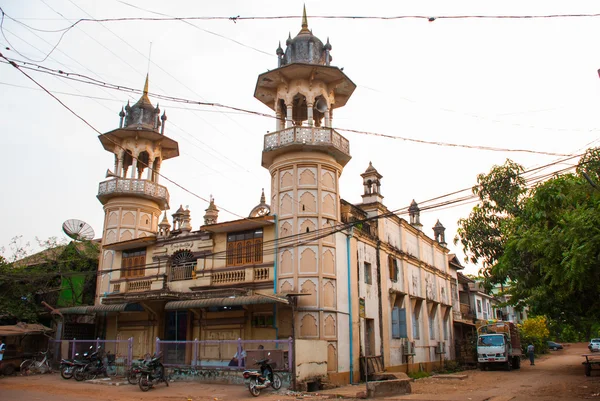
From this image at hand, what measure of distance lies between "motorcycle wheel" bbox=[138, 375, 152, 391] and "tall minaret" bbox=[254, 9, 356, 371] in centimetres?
588

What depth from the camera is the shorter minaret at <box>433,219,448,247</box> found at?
122 ft

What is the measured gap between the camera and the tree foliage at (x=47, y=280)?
88.9 feet

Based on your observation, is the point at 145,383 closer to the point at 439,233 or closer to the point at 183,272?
the point at 183,272

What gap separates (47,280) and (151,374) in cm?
1485

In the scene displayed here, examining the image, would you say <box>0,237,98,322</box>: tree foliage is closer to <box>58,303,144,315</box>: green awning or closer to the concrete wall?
<box>58,303,144,315</box>: green awning

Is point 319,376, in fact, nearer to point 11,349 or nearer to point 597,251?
point 597,251

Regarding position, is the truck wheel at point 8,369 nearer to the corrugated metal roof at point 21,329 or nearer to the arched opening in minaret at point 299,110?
the corrugated metal roof at point 21,329

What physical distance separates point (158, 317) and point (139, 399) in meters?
9.86

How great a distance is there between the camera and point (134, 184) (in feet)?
93.6

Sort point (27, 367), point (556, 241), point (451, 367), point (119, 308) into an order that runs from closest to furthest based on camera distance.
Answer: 1. point (556, 241)
2. point (27, 367)
3. point (119, 308)
4. point (451, 367)

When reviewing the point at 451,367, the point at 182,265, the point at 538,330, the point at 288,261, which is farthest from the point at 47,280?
the point at 538,330

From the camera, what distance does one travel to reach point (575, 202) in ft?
41.4

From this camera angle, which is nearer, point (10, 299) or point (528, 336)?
point (10, 299)

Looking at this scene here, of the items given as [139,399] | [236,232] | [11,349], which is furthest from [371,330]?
[11,349]
